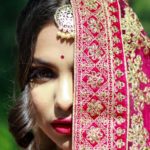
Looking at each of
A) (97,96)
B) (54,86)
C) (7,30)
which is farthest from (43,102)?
(7,30)

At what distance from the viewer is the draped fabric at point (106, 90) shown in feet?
7.13

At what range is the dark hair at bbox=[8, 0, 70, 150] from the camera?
2271 millimetres

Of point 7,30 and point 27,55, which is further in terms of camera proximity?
point 7,30

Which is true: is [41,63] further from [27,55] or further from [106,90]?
[106,90]

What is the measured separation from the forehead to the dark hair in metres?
0.03

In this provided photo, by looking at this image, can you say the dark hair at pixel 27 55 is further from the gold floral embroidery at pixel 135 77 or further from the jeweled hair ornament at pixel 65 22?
the gold floral embroidery at pixel 135 77

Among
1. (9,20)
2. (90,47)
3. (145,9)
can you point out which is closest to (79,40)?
(90,47)

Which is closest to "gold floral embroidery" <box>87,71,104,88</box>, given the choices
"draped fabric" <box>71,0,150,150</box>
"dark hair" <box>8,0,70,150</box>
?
"draped fabric" <box>71,0,150,150</box>

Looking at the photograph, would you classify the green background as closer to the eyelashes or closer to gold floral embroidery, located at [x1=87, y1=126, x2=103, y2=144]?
the eyelashes

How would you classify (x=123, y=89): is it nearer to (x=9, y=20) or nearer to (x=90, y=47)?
(x=90, y=47)

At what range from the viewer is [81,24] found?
220 centimetres

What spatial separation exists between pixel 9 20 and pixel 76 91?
2.99m

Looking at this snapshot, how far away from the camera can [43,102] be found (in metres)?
2.20

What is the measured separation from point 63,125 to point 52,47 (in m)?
0.23
